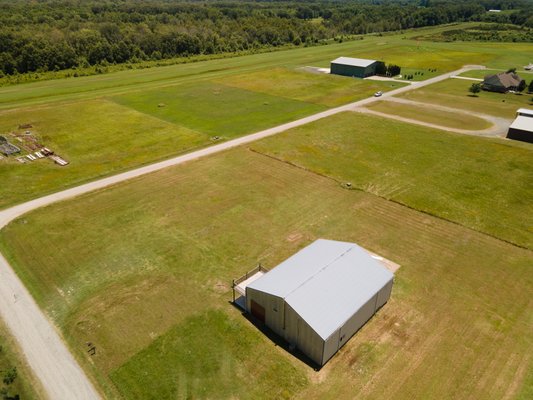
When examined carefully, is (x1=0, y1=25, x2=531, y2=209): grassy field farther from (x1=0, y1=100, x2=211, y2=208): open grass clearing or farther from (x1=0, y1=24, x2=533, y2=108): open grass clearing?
(x1=0, y1=24, x2=533, y2=108): open grass clearing

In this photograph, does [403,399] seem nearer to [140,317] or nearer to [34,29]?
[140,317]

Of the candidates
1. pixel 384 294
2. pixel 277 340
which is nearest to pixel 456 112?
pixel 384 294

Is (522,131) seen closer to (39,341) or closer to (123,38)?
(39,341)

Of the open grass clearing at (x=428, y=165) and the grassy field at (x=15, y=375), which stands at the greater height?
the open grass clearing at (x=428, y=165)

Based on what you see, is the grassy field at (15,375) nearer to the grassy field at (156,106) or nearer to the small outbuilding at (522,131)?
the grassy field at (156,106)

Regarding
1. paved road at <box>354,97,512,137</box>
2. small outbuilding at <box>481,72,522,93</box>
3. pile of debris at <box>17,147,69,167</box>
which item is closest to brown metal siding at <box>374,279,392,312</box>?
pile of debris at <box>17,147,69,167</box>

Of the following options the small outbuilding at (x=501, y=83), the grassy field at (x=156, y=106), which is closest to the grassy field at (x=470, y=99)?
the grassy field at (x=156, y=106)
